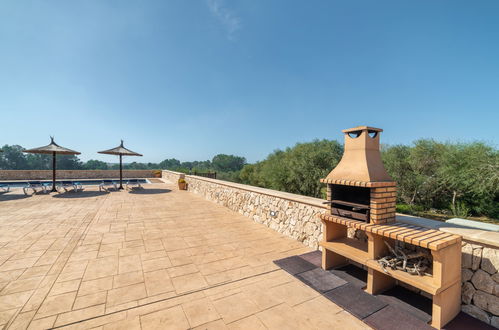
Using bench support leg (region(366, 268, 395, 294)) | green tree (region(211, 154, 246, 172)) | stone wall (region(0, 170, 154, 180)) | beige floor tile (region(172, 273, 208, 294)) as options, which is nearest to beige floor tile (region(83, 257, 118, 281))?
beige floor tile (region(172, 273, 208, 294))

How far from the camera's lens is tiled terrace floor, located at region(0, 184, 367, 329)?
220cm

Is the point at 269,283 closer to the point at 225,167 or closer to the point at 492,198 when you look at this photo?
the point at 492,198

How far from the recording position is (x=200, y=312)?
231 cm

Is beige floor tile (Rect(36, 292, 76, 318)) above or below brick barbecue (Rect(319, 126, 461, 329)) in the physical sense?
below

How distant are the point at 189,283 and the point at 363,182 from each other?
282cm

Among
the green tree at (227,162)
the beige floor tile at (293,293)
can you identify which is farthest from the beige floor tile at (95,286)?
the green tree at (227,162)

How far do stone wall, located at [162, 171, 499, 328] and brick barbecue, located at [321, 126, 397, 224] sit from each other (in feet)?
1.90

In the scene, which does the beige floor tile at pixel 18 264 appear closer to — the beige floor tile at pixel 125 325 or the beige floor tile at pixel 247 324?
the beige floor tile at pixel 125 325

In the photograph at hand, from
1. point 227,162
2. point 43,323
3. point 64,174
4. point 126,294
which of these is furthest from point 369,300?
point 227,162

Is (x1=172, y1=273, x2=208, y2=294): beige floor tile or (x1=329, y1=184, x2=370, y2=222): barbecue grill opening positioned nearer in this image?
(x1=172, y1=273, x2=208, y2=294): beige floor tile

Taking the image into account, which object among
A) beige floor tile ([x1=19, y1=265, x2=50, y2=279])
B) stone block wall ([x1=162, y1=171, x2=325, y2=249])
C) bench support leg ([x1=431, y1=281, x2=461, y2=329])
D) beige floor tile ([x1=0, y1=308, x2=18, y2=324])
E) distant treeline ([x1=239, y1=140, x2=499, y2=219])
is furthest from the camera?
distant treeline ([x1=239, y1=140, x2=499, y2=219])

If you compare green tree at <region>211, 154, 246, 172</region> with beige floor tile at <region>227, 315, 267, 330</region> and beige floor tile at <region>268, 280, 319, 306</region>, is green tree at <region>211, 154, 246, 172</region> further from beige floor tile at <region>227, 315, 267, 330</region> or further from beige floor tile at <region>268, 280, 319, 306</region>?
beige floor tile at <region>227, 315, 267, 330</region>

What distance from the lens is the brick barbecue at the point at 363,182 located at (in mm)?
2615

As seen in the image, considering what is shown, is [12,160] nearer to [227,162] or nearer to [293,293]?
[227,162]
